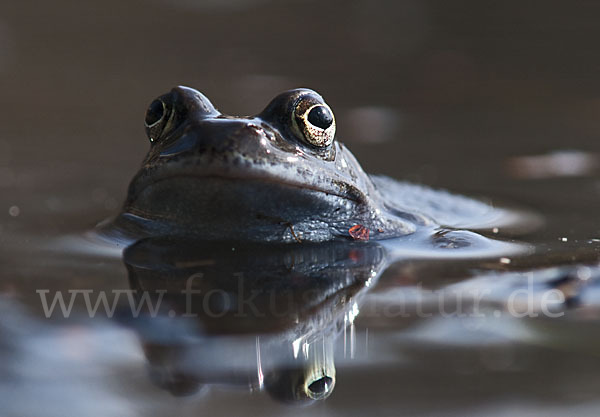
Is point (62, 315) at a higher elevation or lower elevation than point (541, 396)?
higher

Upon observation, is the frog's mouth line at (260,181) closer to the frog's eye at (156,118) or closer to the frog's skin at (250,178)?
the frog's skin at (250,178)

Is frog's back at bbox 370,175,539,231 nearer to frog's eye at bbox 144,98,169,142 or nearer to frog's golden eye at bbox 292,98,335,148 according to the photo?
frog's golden eye at bbox 292,98,335,148

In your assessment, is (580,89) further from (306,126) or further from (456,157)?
(306,126)

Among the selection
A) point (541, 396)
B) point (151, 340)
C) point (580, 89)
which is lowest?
point (541, 396)

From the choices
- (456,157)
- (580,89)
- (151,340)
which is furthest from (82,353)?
(580,89)

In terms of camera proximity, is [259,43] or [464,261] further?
[259,43]

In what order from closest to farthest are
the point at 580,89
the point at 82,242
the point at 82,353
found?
1. the point at 82,353
2. the point at 82,242
3. the point at 580,89

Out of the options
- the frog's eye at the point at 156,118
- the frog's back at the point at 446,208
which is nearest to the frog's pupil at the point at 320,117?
the frog's eye at the point at 156,118
